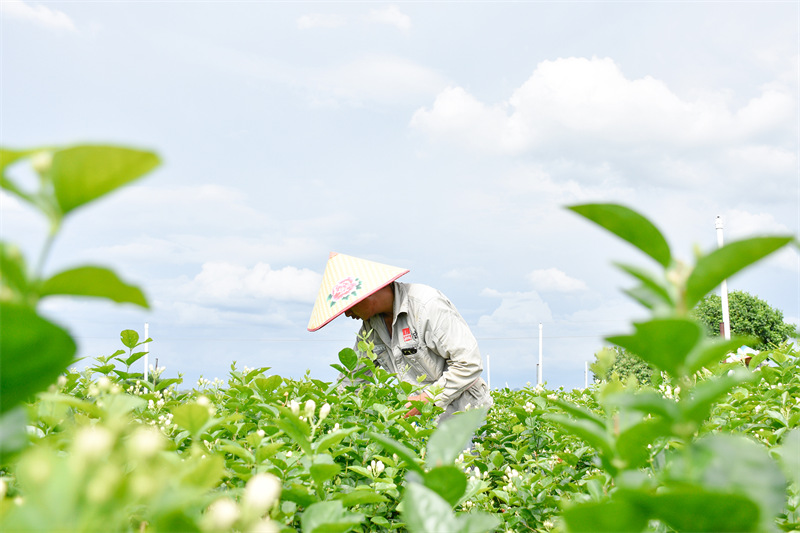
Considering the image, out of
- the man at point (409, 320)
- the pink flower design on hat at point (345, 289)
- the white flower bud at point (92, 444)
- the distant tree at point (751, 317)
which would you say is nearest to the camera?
the white flower bud at point (92, 444)

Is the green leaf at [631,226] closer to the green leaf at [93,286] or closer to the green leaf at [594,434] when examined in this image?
the green leaf at [594,434]

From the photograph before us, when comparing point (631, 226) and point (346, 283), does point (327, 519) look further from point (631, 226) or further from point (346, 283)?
point (346, 283)

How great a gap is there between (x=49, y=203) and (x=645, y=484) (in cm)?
76

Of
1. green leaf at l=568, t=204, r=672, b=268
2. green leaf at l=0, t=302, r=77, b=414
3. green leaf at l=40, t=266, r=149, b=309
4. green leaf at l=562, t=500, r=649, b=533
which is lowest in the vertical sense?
green leaf at l=562, t=500, r=649, b=533

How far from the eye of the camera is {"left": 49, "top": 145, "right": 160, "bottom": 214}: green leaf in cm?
61

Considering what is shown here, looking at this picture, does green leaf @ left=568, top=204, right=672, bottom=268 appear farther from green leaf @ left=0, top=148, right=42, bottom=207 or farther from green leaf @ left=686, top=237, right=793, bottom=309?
green leaf @ left=0, top=148, right=42, bottom=207

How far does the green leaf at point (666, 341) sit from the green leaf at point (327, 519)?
45 cm

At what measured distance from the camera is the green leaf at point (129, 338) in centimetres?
227

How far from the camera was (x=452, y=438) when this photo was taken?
922mm

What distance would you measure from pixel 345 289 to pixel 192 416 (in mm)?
3179

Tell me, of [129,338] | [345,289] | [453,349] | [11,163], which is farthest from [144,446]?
[345,289]

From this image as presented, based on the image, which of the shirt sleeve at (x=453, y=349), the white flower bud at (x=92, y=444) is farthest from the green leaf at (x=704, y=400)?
the shirt sleeve at (x=453, y=349)

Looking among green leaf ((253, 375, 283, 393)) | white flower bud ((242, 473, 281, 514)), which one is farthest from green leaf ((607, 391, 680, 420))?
green leaf ((253, 375, 283, 393))

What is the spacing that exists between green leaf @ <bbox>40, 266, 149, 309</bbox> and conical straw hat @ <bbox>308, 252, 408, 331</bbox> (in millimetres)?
3402
